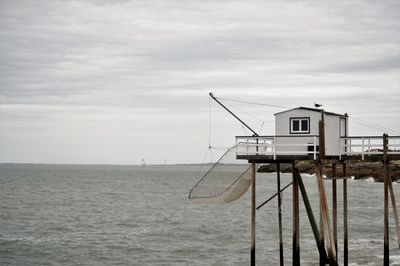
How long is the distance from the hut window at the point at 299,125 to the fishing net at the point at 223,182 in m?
2.76

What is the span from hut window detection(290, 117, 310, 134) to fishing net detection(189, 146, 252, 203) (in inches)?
109

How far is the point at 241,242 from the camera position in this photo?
4519 centimetres

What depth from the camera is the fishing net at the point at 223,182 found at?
90.1 feet

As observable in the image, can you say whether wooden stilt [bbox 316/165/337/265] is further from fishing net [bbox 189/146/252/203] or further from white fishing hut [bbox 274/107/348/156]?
fishing net [bbox 189/146/252/203]

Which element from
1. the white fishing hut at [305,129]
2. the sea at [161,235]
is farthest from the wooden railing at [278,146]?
the sea at [161,235]

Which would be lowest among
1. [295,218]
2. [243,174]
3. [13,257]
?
[13,257]

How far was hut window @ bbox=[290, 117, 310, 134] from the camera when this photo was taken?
2895 cm

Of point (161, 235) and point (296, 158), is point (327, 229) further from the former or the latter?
point (161, 235)

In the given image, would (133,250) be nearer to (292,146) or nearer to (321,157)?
(292,146)

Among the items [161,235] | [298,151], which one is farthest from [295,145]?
[161,235]

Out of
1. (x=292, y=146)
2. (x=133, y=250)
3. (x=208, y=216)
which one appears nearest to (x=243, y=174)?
(x=292, y=146)

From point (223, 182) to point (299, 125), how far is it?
448 centimetres

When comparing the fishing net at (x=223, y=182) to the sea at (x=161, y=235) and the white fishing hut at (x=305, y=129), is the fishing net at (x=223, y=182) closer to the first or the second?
the white fishing hut at (x=305, y=129)

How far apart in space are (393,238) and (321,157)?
22461 mm
